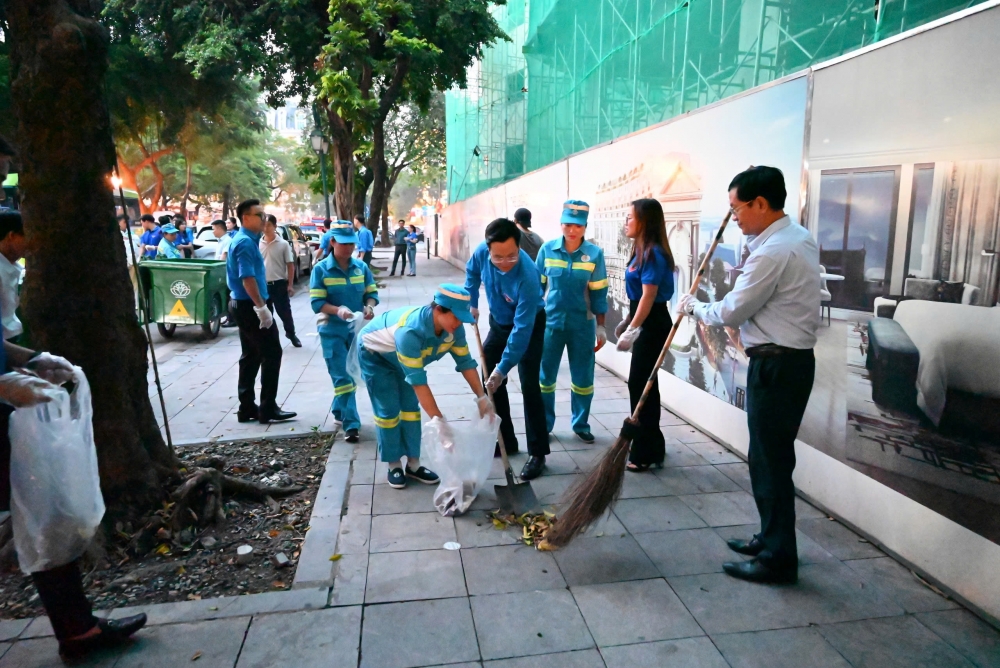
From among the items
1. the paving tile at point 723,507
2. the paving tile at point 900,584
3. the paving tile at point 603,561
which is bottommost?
the paving tile at point 603,561

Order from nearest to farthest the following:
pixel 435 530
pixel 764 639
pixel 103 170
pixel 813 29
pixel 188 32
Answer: pixel 764 639 < pixel 103 170 < pixel 435 530 < pixel 813 29 < pixel 188 32

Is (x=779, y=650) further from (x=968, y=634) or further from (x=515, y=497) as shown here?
(x=515, y=497)

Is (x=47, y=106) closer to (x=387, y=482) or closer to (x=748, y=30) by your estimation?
(x=387, y=482)

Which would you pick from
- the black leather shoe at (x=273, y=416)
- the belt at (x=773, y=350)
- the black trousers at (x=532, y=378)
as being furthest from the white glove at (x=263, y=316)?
the belt at (x=773, y=350)

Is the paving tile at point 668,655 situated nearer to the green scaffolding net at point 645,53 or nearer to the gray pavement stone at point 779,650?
the gray pavement stone at point 779,650

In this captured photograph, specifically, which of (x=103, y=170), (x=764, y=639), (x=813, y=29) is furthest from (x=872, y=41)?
(x=103, y=170)

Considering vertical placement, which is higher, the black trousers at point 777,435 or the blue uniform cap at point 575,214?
the blue uniform cap at point 575,214

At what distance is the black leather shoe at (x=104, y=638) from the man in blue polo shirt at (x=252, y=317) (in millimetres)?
2762

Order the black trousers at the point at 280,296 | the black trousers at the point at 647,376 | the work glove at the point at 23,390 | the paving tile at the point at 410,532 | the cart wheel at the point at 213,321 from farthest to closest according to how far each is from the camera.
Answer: the cart wheel at the point at 213,321 < the black trousers at the point at 280,296 < the black trousers at the point at 647,376 < the paving tile at the point at 410,532 < the work glove at the point at 23,390

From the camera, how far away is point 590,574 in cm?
305

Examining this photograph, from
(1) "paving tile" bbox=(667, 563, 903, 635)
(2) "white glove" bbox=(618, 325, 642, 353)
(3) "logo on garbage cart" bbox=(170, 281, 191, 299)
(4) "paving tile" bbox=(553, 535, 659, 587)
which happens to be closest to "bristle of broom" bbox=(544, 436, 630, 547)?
(4) "paving tile" bbox=(553, 535, 659, 587)

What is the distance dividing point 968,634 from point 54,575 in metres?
3.58

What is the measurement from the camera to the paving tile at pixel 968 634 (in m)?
2.46

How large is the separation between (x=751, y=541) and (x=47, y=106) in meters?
4.06
